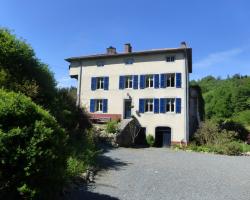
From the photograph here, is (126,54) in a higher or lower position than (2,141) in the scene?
higher

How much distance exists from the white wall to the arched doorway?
56cm

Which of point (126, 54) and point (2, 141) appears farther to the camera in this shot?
point (126, 54)

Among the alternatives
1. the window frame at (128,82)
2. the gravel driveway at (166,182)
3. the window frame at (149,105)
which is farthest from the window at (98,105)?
the gravel driveway at (166,182)

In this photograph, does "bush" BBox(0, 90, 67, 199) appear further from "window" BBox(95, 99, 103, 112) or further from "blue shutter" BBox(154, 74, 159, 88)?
"window" BBox(95, 99, 103, 112)

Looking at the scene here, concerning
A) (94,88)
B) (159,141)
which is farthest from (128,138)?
(94,88)

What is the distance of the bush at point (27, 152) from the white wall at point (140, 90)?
24262 millimetres

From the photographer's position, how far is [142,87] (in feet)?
104

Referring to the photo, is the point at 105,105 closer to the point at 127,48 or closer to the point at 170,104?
the point at 127,48

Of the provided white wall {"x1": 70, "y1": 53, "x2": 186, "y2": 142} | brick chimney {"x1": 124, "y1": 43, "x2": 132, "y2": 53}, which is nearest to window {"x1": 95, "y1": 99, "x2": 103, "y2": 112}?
white wall {"x1": 70, "y1": 53, "x2": 186, "y2": 142}

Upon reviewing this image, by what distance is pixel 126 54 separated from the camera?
108 ft

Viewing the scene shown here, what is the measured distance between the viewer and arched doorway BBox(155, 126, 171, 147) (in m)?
30.7

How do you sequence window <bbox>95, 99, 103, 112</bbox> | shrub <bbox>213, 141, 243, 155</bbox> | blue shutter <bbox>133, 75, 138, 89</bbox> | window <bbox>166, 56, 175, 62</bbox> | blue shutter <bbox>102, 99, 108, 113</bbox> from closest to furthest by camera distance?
1. shrub <bbox>213, 141, 243, 155</bbox>
2. window <bbox>166, 56, 175, 62</bbox>
3. blue shutter <bbox>133, 75, 138, 89</bbox>
4. blue shutter <bbox>102, 99, 108, 113</bbox>
5. window <bbox>95, 99, 103, 112</bbox>

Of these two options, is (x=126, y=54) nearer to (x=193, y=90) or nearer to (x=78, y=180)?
(x=193, y=90)

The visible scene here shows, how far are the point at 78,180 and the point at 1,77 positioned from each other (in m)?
4.52
